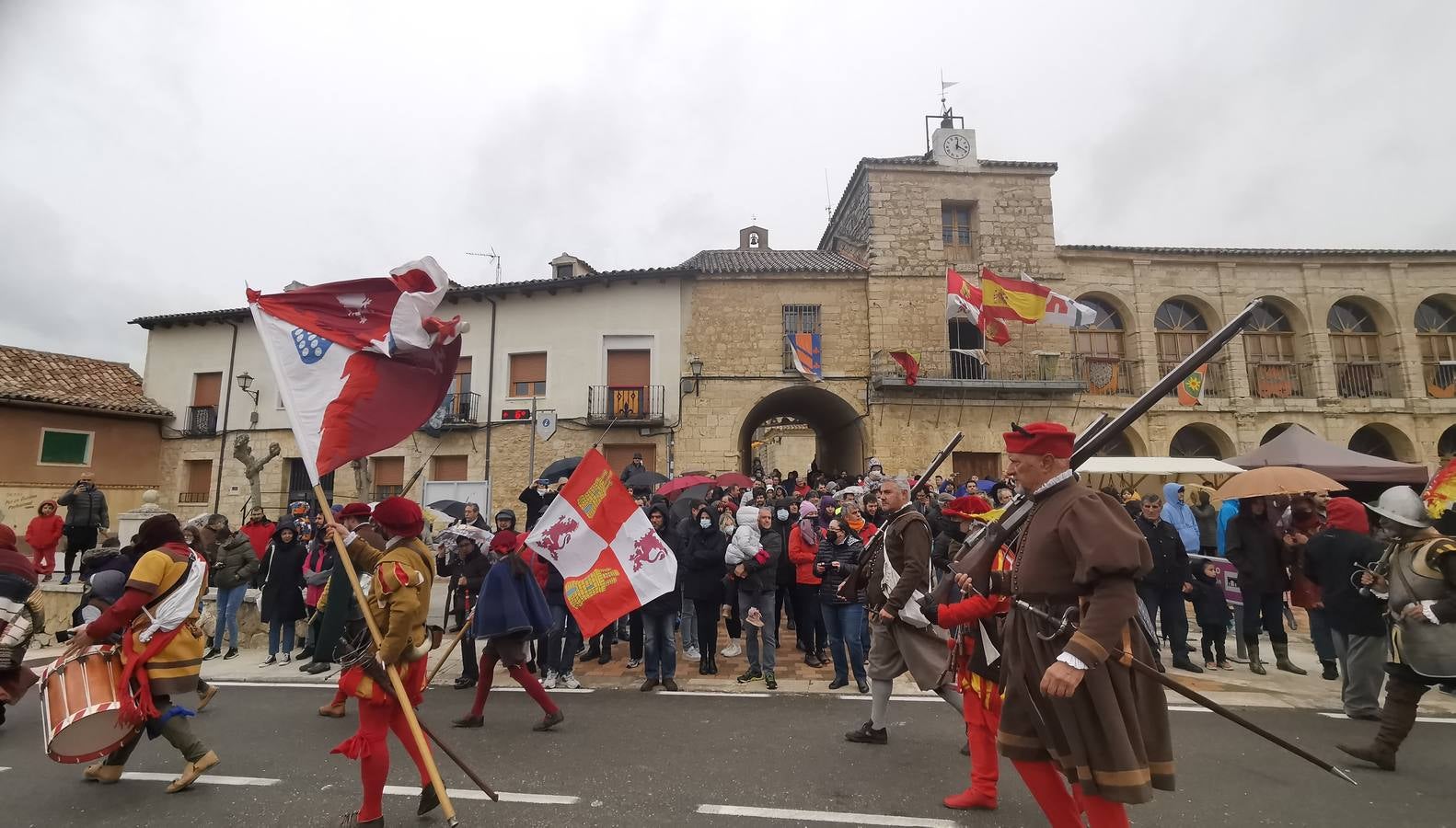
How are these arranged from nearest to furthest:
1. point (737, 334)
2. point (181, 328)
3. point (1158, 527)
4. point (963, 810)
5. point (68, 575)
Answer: point (963, 810)
point (1158, 527)
point (68, 575)
point (737, 334)
point (181, 328)

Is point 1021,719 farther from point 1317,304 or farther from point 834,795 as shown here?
point 1317,304

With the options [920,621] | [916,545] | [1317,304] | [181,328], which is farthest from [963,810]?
[181,328]

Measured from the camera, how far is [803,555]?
7.45m

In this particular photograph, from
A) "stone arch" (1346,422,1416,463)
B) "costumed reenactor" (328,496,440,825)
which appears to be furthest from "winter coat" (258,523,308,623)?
"stone arch" (1346,422,1416,463)

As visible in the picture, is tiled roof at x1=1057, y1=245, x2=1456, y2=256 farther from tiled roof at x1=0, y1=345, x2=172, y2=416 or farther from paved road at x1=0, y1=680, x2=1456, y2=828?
tiled roof at x1=0, y1=345, x2=172, y2=416

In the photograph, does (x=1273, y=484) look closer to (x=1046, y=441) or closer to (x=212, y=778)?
(x=1046, y=441)

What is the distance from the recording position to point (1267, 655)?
818 cm

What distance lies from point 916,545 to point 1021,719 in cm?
178

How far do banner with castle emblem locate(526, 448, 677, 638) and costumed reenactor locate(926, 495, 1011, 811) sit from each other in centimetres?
315

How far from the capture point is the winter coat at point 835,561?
651 centimetres

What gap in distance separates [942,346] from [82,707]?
18.9 meters

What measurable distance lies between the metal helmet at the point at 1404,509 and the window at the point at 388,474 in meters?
22.2

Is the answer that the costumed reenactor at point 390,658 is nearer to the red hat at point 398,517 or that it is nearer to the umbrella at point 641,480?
the red hat at point 398,517

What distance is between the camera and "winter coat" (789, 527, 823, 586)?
7.44 meters
